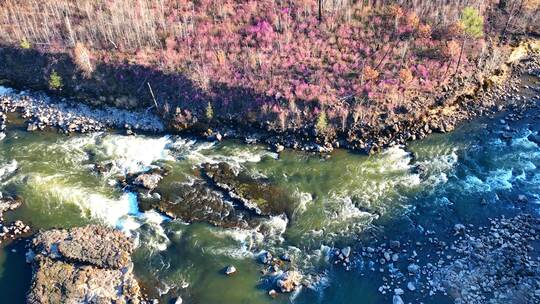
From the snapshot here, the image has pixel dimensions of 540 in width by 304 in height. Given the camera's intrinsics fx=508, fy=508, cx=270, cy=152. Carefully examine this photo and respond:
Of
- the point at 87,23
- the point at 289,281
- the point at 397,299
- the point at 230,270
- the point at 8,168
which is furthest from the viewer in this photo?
the point at 87,23

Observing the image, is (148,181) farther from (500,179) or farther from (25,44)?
(500,179)

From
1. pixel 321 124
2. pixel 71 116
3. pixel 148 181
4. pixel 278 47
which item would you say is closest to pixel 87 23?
pixel 71 116

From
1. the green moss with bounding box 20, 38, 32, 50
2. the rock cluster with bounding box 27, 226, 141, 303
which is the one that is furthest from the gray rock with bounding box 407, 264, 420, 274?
the green moss with bounding box 20, 38, 32, 50

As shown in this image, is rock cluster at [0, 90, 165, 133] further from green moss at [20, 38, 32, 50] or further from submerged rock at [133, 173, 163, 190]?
submerged rock at [133, 173, 163, 190]

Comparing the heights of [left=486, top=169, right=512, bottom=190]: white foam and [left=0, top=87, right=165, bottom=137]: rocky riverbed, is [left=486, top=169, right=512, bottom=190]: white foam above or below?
below

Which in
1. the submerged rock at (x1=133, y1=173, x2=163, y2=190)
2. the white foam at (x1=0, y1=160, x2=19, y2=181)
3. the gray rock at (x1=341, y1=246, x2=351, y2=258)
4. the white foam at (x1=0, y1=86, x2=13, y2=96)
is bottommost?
the gray rock at (x1=341, y1=246, x2=351, y2=258)
